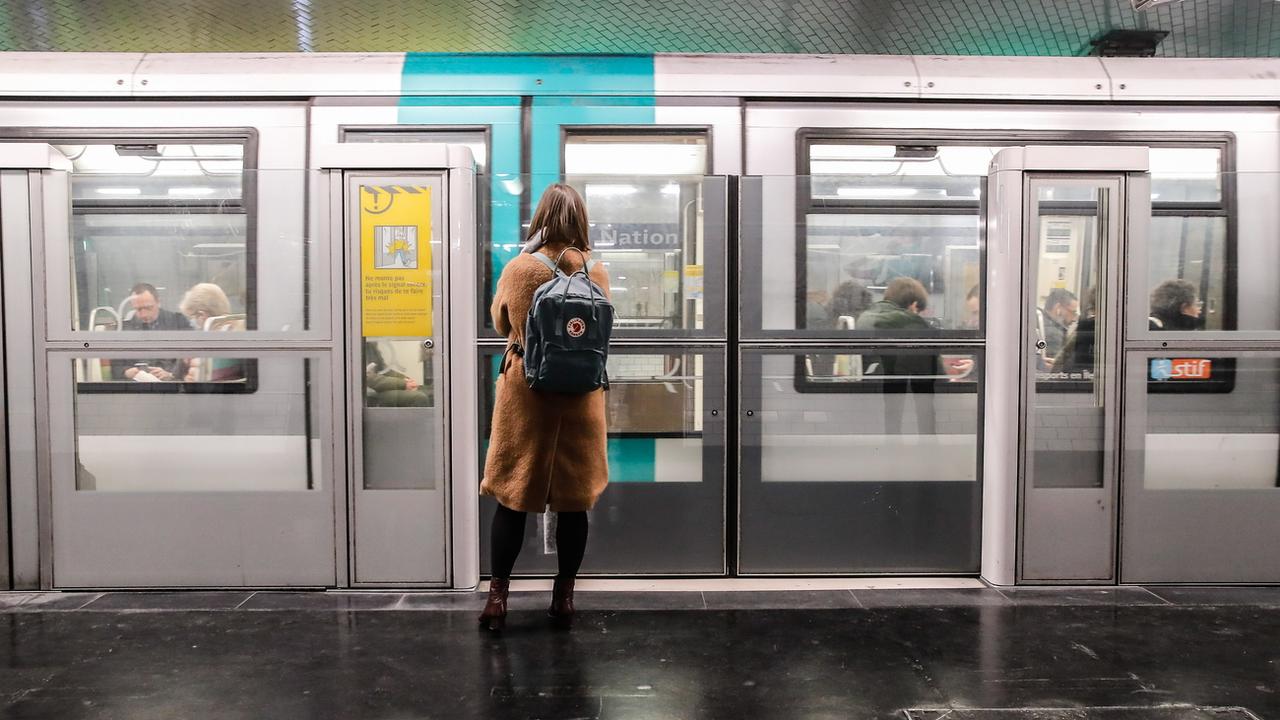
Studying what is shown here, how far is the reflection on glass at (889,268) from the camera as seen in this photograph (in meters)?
3.66

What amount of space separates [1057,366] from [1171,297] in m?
0.64

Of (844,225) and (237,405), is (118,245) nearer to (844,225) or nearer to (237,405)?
(237,405)

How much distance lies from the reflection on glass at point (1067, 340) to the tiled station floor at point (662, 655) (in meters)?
0.59

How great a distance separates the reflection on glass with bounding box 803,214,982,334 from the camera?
366cm

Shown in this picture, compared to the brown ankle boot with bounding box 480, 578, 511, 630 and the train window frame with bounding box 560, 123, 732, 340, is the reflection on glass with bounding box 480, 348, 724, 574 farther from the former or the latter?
the train window frame with bounding box 560, 123, 732, 340

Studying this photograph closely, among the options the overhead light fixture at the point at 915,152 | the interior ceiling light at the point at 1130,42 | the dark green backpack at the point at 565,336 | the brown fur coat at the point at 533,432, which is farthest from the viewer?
the interior ceiling light at the point at 1130,42

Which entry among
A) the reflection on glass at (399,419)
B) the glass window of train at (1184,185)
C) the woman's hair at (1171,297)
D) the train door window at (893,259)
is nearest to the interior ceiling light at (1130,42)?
the glass window of train at (1184,185)

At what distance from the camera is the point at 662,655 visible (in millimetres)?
2779

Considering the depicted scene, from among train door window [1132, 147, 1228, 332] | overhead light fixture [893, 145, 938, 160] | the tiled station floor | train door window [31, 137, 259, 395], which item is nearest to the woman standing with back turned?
the tiled station floor

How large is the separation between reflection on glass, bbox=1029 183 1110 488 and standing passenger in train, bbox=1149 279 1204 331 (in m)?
0.30

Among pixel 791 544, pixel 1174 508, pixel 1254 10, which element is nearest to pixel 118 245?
pixel 791 544

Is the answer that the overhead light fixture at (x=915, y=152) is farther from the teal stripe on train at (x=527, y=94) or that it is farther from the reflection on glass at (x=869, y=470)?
the teal stripe on train at (x=527, y=94)

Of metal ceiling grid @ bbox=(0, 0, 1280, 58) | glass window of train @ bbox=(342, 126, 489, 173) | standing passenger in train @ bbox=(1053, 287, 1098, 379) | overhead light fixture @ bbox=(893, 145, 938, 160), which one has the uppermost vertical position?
metal ceiling grid @ bbox=(0, 0, 1280, 58)

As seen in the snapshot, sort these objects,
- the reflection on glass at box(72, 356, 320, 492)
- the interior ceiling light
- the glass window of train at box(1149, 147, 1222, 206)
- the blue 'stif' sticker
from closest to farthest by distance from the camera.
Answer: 1. the reflection on glass at box(72, 356, 320, 492)
2. the blue 'stif' sticker
3. the glass window of train at box(1149, 147, 1222, 206)
4. the interior ceiling light
